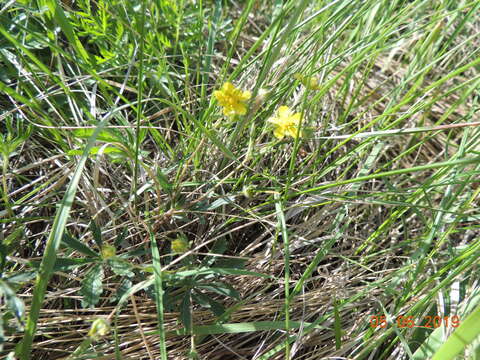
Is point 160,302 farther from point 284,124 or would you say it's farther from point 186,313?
point 284,124

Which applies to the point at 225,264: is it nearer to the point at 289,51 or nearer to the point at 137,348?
the point at 137,348

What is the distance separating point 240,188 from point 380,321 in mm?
448

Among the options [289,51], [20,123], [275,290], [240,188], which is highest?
[289,51]

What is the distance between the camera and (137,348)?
91 centimetres

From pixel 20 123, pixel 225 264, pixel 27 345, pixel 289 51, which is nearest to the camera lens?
pixel 27 345

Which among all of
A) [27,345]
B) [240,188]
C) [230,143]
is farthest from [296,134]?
[27,345]

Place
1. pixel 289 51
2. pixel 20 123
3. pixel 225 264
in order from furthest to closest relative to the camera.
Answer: pixel 289 51 → pixel 225 264 → pixel 20 123

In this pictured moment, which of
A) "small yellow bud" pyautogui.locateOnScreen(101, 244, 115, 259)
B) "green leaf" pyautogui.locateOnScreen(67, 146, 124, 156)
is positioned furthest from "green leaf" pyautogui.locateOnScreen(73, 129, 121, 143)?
"small yellow bud" pyautogui.locateOnScreen(101, 244, 115, 259)

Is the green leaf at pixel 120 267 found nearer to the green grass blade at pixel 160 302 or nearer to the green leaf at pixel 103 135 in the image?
the green grass blade at pixel 160 302
